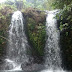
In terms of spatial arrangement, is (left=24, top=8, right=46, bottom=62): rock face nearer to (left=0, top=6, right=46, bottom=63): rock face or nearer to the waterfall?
(left=0, top=6, right=46, bottom=63): rock face

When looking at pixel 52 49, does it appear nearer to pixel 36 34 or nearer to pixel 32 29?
pixel 36 34

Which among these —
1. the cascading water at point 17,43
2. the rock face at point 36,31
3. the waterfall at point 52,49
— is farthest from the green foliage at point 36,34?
the cascading water at point 17,43

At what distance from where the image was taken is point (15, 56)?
10.1 meters

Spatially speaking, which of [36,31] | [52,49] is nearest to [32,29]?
[36,31]

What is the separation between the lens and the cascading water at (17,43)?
32.6 feet

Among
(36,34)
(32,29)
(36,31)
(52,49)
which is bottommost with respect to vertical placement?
(52,49)

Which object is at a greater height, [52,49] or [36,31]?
[36,31]

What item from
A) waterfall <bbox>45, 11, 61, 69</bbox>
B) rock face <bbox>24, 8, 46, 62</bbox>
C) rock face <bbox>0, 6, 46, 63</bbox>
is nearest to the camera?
waterfall <bbox>45, 11, 61, 69</bbox>

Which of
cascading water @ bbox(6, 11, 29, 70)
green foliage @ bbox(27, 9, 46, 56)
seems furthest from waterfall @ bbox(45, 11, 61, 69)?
cascading water @ bbox(6, 11, 29, 70)

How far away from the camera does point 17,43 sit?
1073 cm

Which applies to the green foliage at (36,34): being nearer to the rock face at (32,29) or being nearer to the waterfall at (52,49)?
the rock face at (32,29)

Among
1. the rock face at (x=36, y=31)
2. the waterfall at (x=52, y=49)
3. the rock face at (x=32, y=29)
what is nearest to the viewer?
the waterfall at (x=52, y=49)

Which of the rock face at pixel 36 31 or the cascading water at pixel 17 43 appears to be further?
the rock face at pixel 36 31

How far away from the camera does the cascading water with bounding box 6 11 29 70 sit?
9.95 metres
